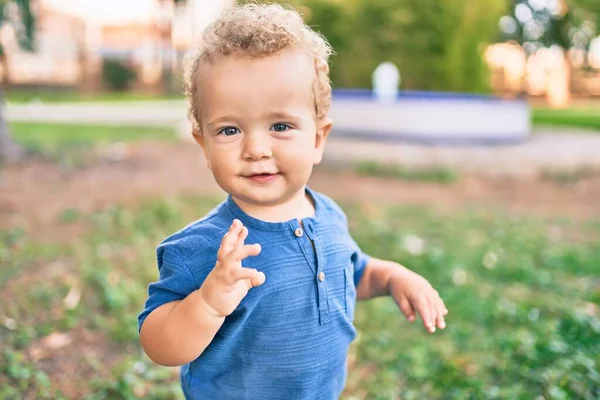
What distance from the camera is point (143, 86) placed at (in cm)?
3253

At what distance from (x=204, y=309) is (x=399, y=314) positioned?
2.32 m

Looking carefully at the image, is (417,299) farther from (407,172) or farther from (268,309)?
(407,172)

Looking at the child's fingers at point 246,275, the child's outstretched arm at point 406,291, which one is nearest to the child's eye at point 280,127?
the child's fingers at point 246,275

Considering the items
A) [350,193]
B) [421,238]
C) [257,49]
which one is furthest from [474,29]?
[257,49]

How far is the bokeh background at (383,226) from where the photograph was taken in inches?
111

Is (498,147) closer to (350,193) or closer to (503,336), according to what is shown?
(350,193)

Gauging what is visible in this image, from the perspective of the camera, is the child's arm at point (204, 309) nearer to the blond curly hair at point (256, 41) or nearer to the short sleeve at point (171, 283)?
the short sleeve at point (171, 283)

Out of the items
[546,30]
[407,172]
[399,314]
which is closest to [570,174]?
[407,172]

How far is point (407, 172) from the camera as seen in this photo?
25.7 feet

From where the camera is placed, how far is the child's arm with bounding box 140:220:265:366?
1.40 meters

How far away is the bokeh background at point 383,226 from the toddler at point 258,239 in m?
0.37

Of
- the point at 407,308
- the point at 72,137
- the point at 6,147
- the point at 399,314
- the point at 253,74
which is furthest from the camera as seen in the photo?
the point at 72,137

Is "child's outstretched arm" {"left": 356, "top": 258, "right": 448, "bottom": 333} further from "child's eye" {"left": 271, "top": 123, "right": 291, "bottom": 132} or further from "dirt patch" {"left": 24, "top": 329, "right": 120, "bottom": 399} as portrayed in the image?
"dirt patch" {"left": 24, "top": 329, "right": 120, "bottom": 399}

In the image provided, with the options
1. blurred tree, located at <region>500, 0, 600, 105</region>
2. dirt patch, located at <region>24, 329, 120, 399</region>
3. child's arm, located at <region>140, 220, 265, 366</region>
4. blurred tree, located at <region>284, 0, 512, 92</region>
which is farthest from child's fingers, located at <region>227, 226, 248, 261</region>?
blurred tree, located at <region>500, 0, 600, 105</region>
